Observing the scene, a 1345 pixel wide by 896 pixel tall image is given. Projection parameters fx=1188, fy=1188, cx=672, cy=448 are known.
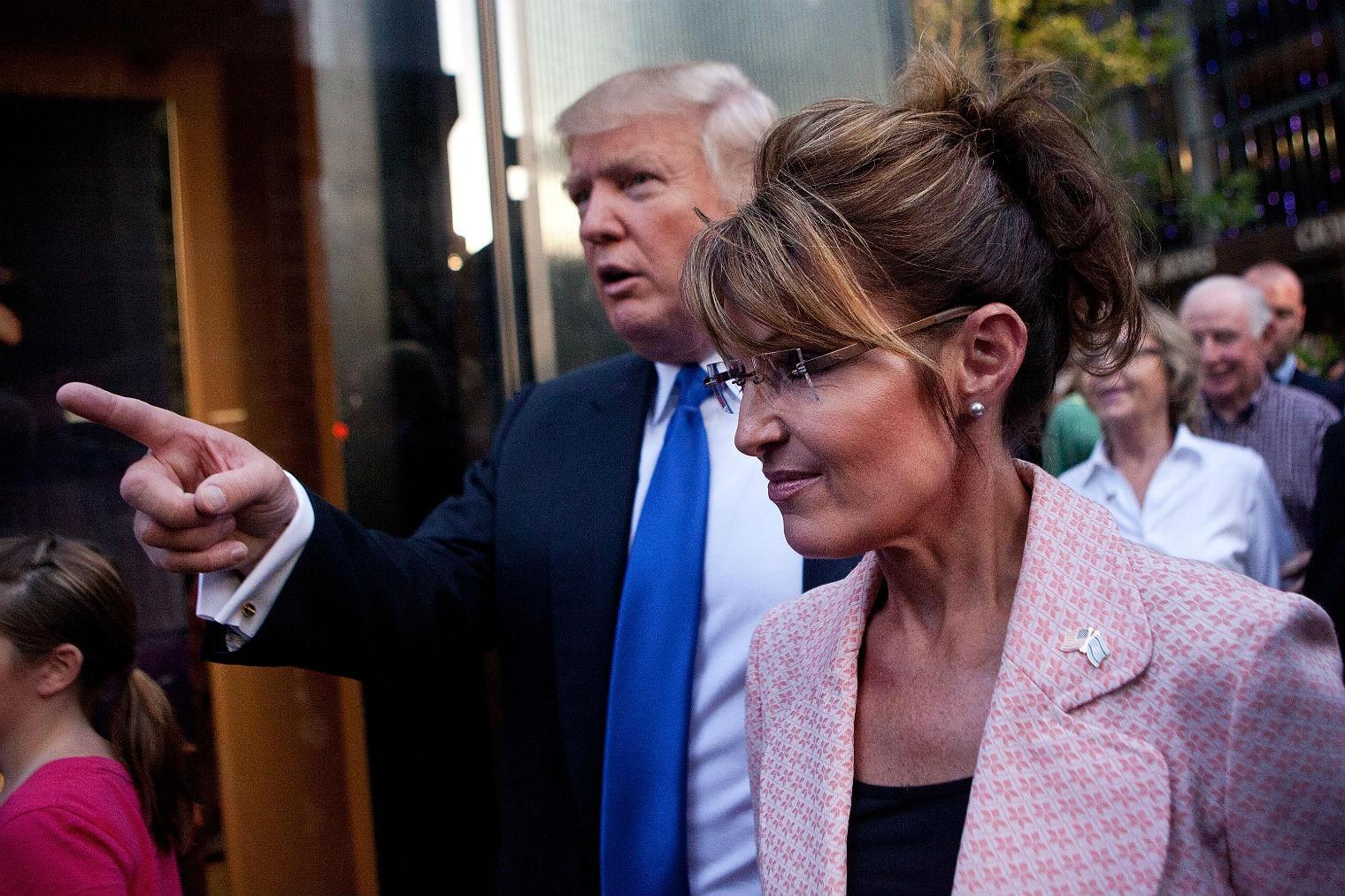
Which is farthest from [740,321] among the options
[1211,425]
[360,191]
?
[1211,425]

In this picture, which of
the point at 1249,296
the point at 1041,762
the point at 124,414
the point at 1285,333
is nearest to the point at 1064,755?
the point at 1041,762

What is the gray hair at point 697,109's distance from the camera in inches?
92.7

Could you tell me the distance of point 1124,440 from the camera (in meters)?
4.16

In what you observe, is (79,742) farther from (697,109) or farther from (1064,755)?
(697,109)

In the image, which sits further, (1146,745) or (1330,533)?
(1330,533)

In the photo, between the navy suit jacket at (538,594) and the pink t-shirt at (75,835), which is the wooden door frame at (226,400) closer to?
the navy suit jacket at (538,594)

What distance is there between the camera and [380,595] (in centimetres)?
192

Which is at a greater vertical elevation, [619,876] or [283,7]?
[283,7]

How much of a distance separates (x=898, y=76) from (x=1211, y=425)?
3693 millimetres

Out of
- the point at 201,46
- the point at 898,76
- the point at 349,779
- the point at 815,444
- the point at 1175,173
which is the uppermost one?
the point at 1175,173

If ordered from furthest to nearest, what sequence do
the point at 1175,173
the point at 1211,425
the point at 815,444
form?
1. the point at 1175,173
2. the point at 1211,425
3. the point at 815,444

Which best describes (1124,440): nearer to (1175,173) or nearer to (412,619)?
(412,619)

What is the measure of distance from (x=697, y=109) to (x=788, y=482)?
3.60 feet

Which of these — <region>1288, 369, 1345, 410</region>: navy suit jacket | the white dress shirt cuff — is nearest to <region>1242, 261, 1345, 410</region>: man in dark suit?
<region>1288, 369, 1345, 410</region>: navy suit jacket
